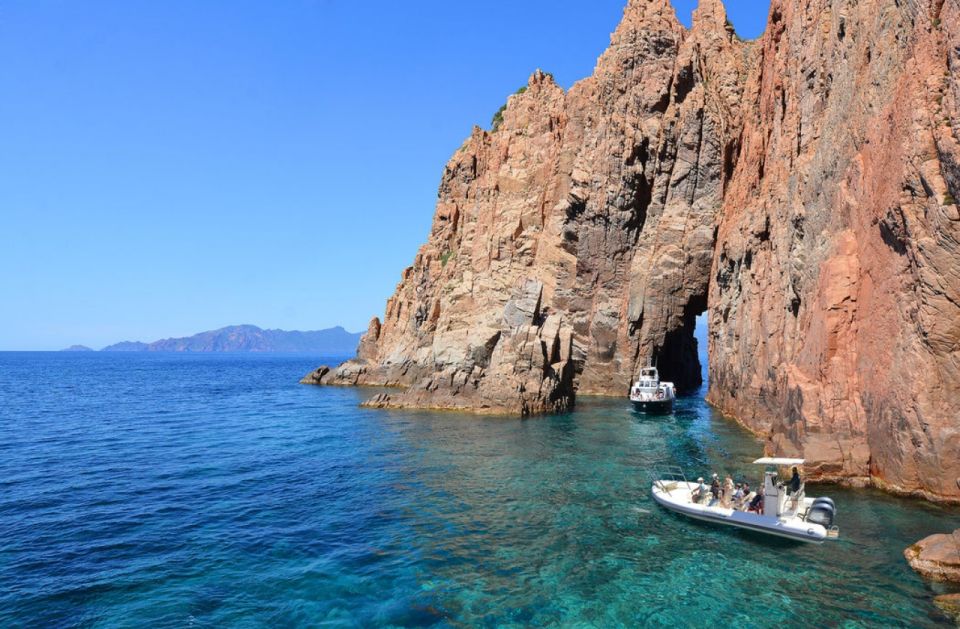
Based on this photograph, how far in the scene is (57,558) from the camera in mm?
21312

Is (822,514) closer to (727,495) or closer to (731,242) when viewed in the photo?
(727,495)

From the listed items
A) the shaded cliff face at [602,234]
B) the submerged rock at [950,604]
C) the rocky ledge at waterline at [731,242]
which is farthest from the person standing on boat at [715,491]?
the shaded cliff face at [602,234]

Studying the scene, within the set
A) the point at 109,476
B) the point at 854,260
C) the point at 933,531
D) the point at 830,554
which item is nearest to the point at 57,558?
the point at 109,476

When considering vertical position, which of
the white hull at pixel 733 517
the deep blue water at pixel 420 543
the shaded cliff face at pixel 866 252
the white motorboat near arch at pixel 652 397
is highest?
the shaded cliff face at pixel 866 252

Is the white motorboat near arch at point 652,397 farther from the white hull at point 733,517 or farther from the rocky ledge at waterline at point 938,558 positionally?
the rocky ledge at waterline at point 938,558

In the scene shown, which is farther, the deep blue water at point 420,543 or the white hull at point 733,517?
the white hull at point 733,517

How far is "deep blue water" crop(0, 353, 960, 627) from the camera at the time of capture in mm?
17266

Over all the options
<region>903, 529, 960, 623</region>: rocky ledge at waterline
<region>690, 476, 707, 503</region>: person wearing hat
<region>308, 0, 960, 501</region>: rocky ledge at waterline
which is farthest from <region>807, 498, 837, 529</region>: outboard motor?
<region>308, 0, 960, 501</region>: rocky ledge at waterline

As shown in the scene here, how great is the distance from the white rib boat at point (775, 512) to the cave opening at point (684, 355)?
44.2 metres

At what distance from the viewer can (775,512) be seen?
22578 mm

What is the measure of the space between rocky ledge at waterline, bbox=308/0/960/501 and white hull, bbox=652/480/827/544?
619cm

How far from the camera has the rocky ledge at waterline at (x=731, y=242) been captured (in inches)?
907

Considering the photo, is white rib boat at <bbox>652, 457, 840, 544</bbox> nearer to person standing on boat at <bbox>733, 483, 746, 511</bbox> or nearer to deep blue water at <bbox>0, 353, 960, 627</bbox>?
person standing on boat at <bbox>733, 483, 746, 511</bbox>

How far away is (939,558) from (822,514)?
152 inches
